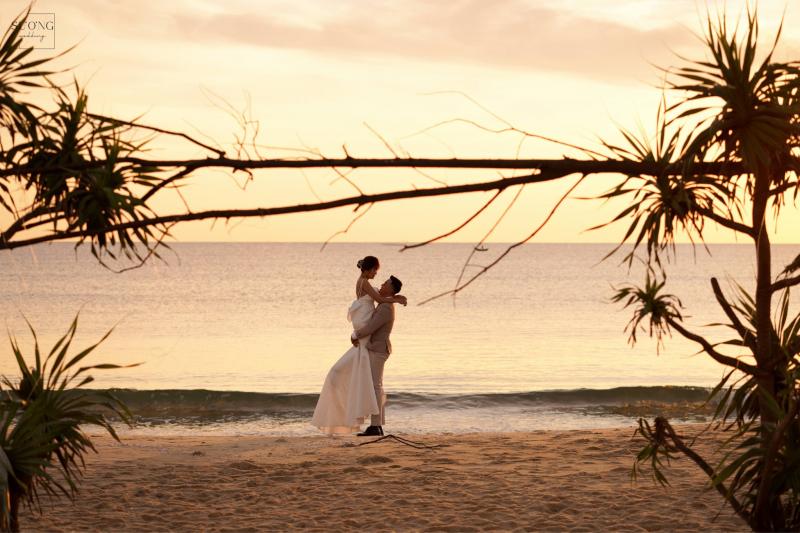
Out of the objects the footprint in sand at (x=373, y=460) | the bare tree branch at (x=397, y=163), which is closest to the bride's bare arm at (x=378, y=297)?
the footprint in sand at (x=373, y=460)

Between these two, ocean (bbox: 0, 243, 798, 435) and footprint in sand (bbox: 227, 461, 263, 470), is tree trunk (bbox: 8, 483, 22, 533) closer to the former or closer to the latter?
ocean (bbox: 0, 243, 798, 435)

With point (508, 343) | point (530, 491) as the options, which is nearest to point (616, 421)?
point (530, 491)

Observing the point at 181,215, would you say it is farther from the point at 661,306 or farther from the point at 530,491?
the point at 661,306

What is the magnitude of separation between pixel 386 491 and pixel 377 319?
304cm

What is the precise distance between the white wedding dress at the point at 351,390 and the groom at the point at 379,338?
0.22 feet

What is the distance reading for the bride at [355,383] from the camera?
10547mm

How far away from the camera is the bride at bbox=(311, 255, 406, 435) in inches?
415

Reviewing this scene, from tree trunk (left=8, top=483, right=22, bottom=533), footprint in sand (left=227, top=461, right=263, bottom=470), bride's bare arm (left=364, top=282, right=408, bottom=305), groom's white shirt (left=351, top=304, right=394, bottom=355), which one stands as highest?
bride's bare arm (left=364, top=282, right=408, bottom=305)

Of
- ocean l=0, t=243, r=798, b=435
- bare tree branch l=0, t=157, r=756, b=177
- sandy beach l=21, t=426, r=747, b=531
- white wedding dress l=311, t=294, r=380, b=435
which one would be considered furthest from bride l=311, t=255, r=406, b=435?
bare tree branch l=0, t=157, r=756, b=177

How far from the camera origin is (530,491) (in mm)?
7824

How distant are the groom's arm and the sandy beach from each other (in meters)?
1.34

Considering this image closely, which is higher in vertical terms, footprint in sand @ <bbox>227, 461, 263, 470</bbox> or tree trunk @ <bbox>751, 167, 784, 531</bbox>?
tree trunk @ <bbox>751, 167, 784, 531</bbox>

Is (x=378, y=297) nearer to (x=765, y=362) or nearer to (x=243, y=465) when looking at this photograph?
(x=243, y=465)

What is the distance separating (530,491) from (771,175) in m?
4.81
